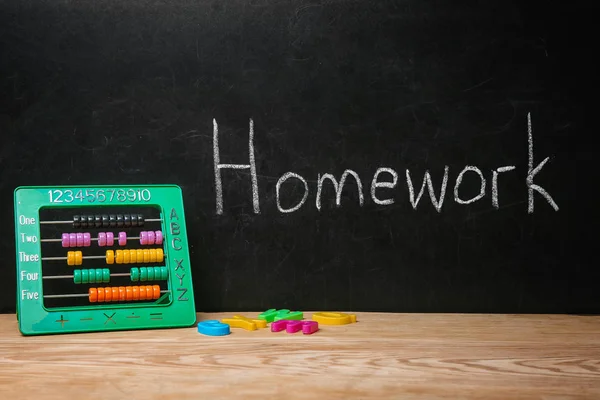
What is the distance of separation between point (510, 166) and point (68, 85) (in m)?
1.50

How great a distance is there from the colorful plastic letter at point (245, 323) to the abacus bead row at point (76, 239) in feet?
1.57

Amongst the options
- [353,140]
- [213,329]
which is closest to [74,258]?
[213,329]

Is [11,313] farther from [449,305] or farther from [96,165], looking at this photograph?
[449,305]

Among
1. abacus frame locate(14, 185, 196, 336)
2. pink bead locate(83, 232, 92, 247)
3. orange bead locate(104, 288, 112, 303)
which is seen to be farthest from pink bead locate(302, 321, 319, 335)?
pink bead locate(83, 232, 92, 247)

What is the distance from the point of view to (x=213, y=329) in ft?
6.48

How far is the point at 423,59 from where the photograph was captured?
233 centimetres

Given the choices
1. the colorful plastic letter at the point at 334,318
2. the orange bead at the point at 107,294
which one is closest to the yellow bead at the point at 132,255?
the orange bead at the point at 107,294

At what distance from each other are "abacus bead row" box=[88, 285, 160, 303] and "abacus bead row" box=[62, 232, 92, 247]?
0.14 m

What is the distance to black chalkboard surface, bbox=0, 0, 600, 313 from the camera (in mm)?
2307

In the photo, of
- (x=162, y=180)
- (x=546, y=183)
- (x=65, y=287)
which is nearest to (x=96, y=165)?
(x=162, y=180)

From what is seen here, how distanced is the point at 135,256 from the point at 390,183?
0.87 m

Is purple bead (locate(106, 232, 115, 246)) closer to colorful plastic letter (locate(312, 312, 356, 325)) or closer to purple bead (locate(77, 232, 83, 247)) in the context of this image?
purple bead (locate(77, 232, 83, 247))

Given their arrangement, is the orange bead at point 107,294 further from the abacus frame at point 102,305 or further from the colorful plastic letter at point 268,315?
the colorful plastic letter at point 268,315

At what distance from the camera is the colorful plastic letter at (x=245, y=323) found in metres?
2.06
